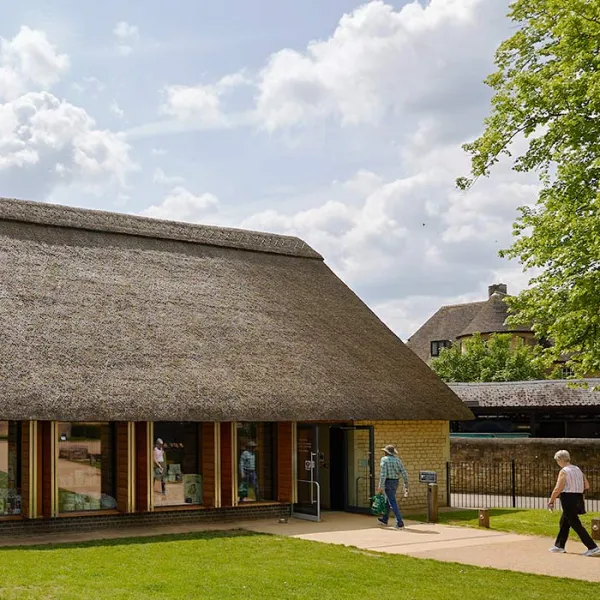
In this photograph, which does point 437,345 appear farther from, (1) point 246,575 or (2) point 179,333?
(1) point 246,575

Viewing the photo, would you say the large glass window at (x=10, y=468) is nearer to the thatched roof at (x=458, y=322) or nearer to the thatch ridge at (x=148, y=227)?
the thatch ridge at (x=148, y=227)

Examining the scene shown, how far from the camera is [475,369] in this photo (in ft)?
169

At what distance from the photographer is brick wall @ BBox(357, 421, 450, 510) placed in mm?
21938

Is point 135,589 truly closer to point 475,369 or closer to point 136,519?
point 136,519

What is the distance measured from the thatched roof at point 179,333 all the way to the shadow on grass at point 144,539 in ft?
7.11

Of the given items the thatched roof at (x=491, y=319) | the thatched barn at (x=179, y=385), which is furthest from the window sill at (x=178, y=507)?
the thatched roof at (x=491, y=319)

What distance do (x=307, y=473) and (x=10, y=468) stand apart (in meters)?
6.47

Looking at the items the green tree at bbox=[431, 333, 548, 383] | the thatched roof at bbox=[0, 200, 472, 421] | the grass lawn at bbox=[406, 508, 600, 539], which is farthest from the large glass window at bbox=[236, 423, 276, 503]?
the green tree at bbox=[431, 333, 548, 383]

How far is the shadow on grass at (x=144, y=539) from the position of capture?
15.1 meters

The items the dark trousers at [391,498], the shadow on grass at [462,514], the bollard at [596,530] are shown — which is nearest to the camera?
the bollard at [596,530]

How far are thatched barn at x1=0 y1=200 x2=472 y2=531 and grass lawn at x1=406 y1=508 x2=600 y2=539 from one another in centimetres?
180

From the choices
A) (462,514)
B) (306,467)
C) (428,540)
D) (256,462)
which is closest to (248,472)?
(256,462)

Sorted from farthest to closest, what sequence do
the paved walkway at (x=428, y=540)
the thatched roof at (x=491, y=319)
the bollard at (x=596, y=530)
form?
the thatched roof at (x=491, y=319), the bollard at (x=596, y=530), the paved walkway at (x=428, y=540)

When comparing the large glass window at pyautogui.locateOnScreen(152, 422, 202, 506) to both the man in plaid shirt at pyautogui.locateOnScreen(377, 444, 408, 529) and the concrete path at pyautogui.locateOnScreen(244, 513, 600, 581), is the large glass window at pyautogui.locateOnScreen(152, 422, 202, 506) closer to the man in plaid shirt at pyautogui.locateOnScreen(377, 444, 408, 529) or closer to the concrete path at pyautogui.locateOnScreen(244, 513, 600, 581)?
the concrete path at pyautogui.locateOnScreen(244, 513, 600, 581)
